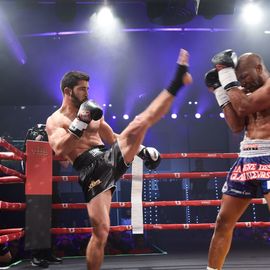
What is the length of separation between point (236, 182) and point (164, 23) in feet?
16.4

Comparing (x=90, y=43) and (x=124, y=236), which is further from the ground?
(x=90, y=43)

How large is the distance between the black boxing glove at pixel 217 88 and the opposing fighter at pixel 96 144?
150 millimetres

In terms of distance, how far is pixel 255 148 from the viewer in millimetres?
1996

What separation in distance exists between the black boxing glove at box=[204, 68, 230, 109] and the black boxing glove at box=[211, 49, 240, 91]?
8cm

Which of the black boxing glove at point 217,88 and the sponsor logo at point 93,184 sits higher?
the black boxing glove at point 217,88

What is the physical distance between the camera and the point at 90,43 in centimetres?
830

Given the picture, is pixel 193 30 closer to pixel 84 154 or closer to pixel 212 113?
pixel 212 113

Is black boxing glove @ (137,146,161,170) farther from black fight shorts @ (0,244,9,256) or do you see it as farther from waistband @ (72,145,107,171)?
black fight shorts @ (0,244,9,256)

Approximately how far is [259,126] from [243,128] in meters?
0.11

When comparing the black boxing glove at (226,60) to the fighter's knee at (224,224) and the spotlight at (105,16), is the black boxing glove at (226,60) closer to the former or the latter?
the fighter's knee at (224,224)

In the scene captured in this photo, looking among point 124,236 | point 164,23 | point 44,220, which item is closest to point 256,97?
point 44,220

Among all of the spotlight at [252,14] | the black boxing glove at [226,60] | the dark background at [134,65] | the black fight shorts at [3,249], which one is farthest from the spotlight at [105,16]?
the black boxing glove at [226,60]

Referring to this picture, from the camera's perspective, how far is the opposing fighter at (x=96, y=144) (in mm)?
2123

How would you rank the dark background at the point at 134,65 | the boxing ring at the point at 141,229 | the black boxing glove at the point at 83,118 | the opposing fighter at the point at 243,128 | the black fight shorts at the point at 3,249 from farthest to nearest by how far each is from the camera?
the dark background at the point at 134,65 → the black fight shorts at the point at 3,249 → the boxing ring at the point at 141,229 → the black boxing glove at the point at 83,118 → the opposing fighter at the point at 243,128
